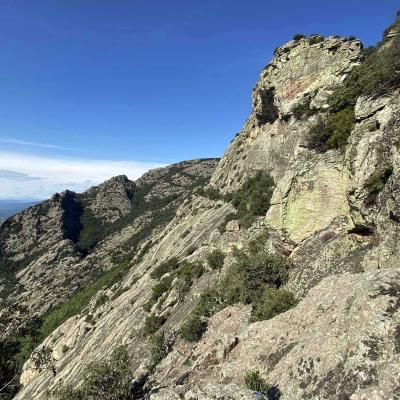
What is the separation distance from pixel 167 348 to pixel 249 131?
51.1 meters

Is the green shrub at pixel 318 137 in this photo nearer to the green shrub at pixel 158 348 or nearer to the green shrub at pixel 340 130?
the green shrub at pixel 340 130

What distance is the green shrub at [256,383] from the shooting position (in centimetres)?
1709

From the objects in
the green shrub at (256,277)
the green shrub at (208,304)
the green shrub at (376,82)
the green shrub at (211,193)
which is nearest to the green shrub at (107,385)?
the green shrub at (208,304)

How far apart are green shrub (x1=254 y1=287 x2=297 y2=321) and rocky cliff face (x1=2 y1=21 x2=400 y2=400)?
95 centimetres

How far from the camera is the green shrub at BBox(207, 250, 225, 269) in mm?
40844

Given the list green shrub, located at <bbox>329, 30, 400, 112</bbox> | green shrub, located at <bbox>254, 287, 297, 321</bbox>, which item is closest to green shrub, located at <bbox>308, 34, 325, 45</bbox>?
green shrub, located at <bbox>329, 30, 400, 112</bbox>

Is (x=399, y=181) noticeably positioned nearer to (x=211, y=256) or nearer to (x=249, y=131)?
(x=211, y=256)

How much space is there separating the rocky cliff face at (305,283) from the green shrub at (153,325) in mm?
144

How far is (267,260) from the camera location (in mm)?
29609

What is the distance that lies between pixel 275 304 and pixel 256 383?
7903mm

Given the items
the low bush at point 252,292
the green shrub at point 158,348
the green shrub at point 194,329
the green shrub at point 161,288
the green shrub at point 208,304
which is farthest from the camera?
the green shrub at point 161,288

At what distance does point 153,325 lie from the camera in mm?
38938

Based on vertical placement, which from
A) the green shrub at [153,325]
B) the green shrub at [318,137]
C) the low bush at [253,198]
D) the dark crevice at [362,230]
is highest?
the green shrub at [318,137]

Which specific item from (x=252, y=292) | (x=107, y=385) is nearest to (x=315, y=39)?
(x=252, y=292)
